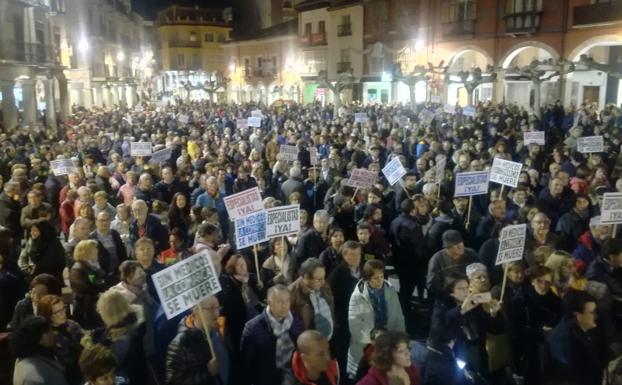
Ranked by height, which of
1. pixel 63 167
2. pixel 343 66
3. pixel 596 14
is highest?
pixel 596 14

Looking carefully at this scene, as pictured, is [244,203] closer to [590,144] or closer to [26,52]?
[590,144]

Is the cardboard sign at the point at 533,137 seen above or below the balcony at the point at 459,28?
below

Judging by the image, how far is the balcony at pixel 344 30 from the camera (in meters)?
43.9

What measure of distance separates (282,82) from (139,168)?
43.4 m

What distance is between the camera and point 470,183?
884 centimetres

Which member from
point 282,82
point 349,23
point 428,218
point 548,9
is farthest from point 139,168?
point 282,82

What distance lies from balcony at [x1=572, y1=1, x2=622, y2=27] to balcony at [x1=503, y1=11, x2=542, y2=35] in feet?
6.36

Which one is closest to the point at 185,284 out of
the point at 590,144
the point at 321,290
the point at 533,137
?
the point at 321,290

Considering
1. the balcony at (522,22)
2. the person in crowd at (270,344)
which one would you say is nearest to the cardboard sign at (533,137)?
the person in crowd at (270,344)

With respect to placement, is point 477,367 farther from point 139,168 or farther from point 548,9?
point 548,9

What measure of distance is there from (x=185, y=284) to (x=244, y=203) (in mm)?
3030

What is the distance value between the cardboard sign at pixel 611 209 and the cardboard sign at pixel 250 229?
3860 millimetres

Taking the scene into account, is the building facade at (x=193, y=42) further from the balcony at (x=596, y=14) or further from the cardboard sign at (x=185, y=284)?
the cardboard sign at (x=185, y=284)

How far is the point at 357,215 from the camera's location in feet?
28.6
